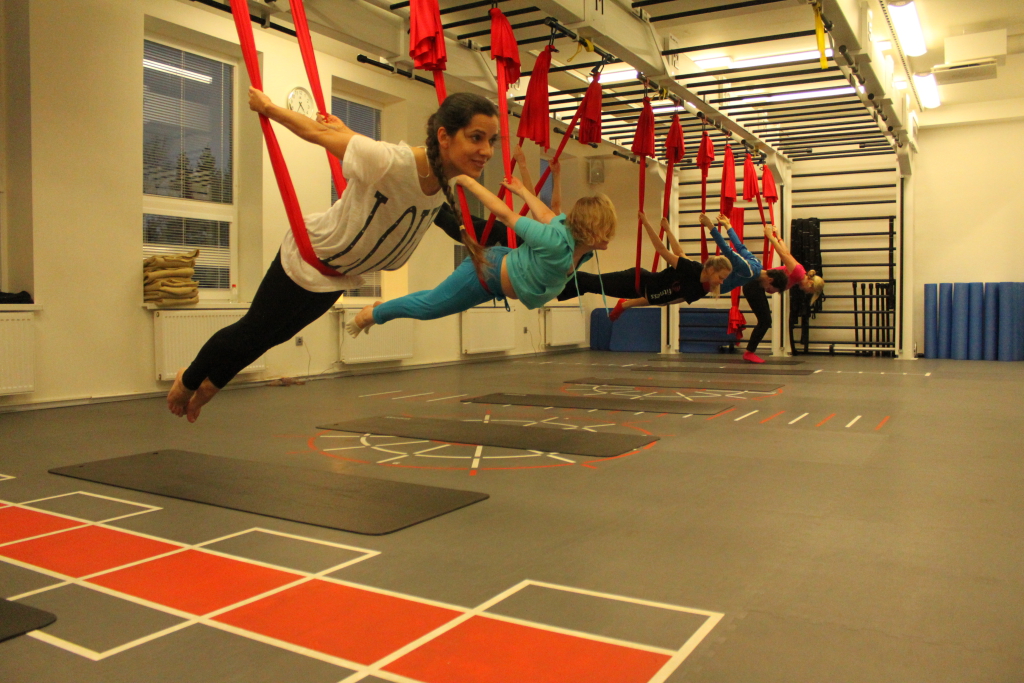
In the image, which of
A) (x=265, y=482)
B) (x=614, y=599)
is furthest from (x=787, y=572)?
(x=265, y=482)

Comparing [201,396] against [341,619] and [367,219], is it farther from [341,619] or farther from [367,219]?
[341,619]

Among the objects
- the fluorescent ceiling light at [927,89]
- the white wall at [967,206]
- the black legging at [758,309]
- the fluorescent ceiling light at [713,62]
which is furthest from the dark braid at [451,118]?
the white wall at [967,206]

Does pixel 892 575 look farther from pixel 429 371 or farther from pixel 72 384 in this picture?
pixel 429 371

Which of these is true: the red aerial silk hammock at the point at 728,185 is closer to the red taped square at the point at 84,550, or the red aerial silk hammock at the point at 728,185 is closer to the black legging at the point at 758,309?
the black legging at the point at 758,309

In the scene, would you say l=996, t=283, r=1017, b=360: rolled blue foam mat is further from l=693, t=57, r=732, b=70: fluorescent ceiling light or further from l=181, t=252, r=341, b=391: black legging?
l=181, t=252, r=341, b=391: black legging

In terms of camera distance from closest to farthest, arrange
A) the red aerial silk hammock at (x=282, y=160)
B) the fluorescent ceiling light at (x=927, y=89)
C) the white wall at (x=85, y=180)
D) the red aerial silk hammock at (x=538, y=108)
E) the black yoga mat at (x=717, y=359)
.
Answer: the red aerial silk hammock at (x=282, y=160), the red aerial silk hammock at (x=538, y=108), the white wall at (x=85, y=180), the fluorescent ceiling light at (x=927, y=89), the black yoga mat at (x=717, y=359)

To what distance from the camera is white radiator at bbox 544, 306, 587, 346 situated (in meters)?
10.9

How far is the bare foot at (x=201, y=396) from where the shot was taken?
2760mm

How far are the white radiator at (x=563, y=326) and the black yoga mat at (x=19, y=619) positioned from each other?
30.1ft

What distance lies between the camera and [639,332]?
11633 millimetres

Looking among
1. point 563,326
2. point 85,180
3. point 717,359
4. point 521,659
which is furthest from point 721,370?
point 521,659

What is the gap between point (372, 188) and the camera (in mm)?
2316

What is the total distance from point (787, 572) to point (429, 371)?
6.41 m

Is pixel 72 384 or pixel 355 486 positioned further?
pixel 72 384
